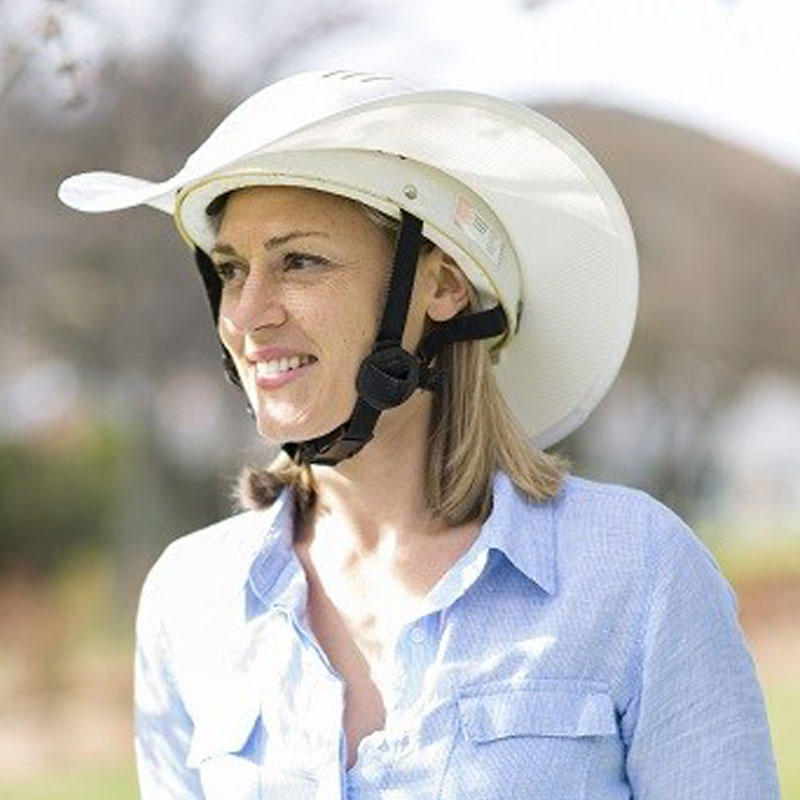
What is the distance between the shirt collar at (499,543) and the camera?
292 centimetres

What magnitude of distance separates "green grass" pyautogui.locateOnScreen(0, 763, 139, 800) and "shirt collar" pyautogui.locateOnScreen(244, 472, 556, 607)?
26.8 feet

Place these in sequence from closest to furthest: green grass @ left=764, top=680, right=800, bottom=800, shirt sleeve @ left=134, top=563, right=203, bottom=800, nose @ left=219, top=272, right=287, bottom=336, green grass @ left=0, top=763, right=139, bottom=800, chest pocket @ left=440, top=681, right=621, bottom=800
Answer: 1. chest pocket @ left=440, top=681, right=621, bottom=800
2. nose @ left=219, top=272, right=287, bottom=336
3. shirt sleeve @ left=134, top=563, right=203, bottom=800
4. green grass @ left=764, top=680, right=800, bottom=800
5. green grass @ left=0, top=763, right=139, bottom=800

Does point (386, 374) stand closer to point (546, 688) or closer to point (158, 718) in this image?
point (546, 688)

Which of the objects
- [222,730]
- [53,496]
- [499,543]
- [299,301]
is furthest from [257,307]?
[53,496]

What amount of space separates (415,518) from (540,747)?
415mm

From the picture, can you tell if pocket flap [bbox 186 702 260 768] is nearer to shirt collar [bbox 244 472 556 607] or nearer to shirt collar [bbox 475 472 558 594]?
shirt collar [bbox 244 472 556 607]

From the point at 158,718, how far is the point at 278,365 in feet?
2.00

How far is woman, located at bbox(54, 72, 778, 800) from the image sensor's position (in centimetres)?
285

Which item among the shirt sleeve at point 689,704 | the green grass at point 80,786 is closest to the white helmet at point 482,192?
the shirt sleeve at point 689,704

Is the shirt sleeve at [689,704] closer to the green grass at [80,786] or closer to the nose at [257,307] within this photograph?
the nose at [257,307]

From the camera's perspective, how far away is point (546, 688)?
2854 mm

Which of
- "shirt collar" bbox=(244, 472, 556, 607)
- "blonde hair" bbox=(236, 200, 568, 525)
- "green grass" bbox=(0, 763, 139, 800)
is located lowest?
"green grass" bbox=(0, 763, 139, 800)

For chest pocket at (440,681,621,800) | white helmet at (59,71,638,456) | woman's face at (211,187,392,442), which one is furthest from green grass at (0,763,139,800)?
chest pocket at (440,681,621,800)

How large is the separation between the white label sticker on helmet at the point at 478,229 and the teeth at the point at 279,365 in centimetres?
32
